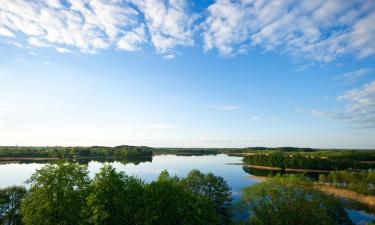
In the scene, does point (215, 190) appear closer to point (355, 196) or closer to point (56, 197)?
point (56, 197)

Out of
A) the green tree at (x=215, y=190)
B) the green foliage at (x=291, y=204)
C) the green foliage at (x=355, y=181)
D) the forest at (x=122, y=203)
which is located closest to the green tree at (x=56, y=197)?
the forest at (x=122, y=203)

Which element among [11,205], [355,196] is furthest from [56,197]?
[355,196]

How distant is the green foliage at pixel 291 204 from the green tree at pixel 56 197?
22830 millimetres

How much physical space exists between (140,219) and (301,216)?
2239 cm

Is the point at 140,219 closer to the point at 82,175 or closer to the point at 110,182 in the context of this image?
the point at 110,182

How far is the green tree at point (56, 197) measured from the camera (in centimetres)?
3120

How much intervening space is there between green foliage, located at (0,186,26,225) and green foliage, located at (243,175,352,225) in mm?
34442

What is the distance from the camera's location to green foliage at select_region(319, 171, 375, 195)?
79.9m

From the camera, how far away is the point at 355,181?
3531 inches

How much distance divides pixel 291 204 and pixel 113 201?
2514 centimetres

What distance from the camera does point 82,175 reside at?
115 feet

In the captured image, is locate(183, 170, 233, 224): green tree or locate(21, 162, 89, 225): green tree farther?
locate(183, 170, 233, 224): green tree

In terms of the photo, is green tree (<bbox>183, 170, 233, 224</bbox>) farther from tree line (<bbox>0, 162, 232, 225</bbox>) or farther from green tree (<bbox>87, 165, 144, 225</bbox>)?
green tree (<bbox>87, 165, 144, 225</bbox>)

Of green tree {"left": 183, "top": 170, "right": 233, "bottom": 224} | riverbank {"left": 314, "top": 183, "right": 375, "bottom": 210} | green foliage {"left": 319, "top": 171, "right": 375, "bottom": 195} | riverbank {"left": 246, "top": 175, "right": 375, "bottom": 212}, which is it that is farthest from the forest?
green foliage {"left": 319, "top": 171, "right": 375, "bottom": 195}
